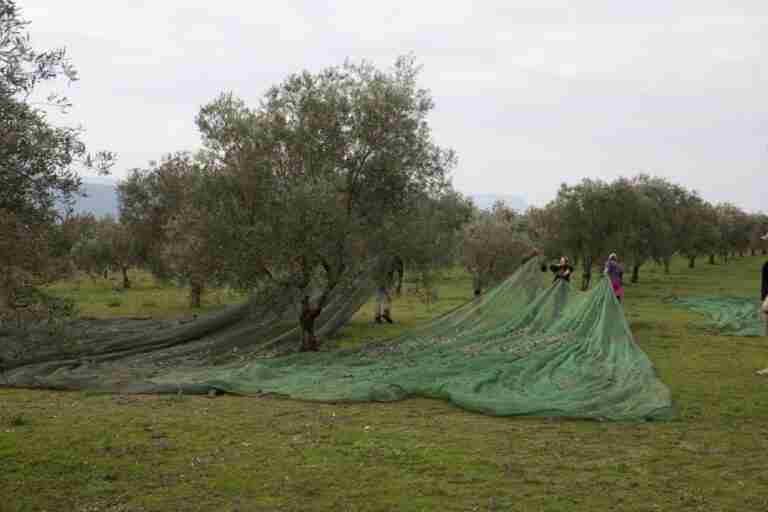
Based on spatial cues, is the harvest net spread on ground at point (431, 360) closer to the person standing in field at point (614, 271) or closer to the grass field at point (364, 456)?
the grass field at point (364, 456)

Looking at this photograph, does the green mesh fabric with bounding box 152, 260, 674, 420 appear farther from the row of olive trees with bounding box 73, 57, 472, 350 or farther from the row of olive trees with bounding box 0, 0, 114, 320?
the row of olive trees with bounding box 0, 0, 114, 320

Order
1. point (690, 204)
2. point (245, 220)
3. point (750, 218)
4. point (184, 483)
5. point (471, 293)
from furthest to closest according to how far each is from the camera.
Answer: point (750, 218) < point (690, 204) < point (471, 293) < point (245, 220) < point (184, 483)

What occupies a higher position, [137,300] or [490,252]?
[490,252]

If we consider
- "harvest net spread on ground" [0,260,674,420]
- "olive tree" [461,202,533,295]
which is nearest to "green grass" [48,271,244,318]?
"harvest net spread on ground" [0,260,674,420]

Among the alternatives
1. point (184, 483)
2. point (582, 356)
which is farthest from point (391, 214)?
point (184, 483)

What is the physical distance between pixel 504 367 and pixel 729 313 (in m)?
18.3

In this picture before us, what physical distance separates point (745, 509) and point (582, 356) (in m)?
9.17

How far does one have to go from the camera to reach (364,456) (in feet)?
31.2

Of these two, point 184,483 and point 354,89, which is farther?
point 354,89

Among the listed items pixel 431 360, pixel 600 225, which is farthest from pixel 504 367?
pixel 600 225

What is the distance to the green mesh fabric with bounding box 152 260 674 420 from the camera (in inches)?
509

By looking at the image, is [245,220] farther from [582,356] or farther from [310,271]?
[582,356]

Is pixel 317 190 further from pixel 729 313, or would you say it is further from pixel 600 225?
pixel 600 225

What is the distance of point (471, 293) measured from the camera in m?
42.0
